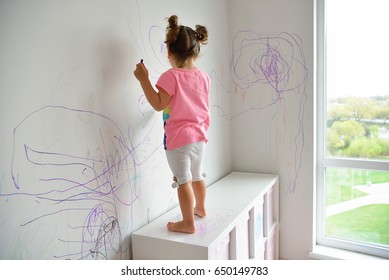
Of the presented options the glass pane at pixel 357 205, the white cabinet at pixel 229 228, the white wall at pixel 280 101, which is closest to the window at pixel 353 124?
the glass pane at pixel 357 205

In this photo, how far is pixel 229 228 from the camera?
141 centimetres

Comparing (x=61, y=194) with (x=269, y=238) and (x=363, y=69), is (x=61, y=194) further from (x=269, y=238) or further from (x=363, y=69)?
(x=363, y=69)

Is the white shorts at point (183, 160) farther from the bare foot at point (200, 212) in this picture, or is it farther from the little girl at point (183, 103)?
the bare foot at point (200, 212)

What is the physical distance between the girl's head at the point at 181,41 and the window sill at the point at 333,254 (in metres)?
1.56

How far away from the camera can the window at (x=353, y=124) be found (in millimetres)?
2016

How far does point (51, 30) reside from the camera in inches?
39.1

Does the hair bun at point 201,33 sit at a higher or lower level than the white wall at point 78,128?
higher

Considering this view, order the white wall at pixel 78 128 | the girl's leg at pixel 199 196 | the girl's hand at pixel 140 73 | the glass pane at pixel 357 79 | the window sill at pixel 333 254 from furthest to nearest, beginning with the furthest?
1. the window sill at pixel 333 254
2. the glass pane at pixel 357 79
3. the girl's leg at pixel 199 196
4. the girl's hand at pixel 140 73
5. the white wall at pixel 78 128

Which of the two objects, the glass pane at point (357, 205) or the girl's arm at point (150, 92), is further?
the glass pane at point (357, 205)

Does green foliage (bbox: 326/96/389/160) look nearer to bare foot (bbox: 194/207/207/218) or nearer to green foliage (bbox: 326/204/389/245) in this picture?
green foliage (bbox: 326/204/389/245)

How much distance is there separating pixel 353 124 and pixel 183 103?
128 cm

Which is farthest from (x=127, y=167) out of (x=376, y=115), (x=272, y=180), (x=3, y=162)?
(x=376, y=115)

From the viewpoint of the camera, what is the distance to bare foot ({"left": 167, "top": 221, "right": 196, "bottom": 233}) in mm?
1339

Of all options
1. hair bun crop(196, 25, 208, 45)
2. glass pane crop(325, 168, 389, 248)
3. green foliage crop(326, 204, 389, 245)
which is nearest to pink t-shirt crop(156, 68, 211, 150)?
hair bun crop(196, 25, 208, 45)
